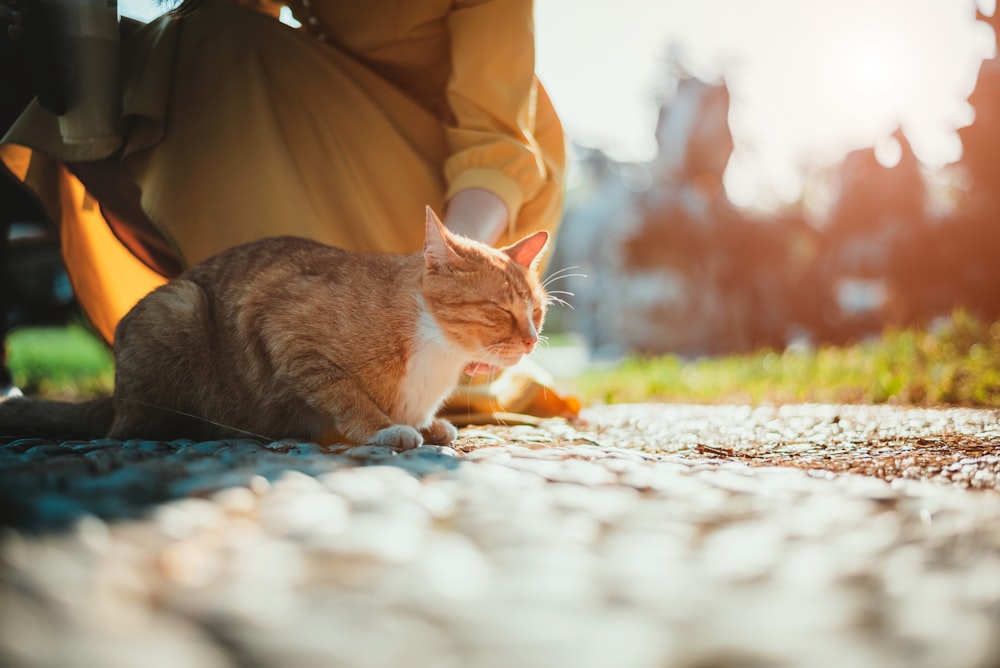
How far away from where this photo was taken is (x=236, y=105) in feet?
8.90

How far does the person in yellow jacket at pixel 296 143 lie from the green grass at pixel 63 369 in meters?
0.94

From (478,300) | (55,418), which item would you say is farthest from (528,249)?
(55,418)

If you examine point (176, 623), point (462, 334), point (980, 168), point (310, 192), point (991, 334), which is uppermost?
point (980, 168)

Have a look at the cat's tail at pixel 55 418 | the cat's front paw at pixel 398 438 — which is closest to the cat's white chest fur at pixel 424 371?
the cat's front paw at pixel 398 438

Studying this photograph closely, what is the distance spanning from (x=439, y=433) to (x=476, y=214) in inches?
35.1

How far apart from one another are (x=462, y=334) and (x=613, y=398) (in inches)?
92.3

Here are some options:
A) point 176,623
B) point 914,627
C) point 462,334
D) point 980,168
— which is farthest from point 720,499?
point 980,168

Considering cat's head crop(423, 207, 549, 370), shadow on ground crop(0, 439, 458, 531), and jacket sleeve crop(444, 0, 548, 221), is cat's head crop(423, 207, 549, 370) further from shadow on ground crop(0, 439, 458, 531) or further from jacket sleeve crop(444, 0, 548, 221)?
jacket sleeve crop(444, 0, 548, 221)

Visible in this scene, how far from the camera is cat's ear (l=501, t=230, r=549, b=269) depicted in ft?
7.61

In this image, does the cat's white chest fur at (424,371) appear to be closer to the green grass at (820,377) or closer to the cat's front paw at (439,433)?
the cat's front paw at (439,433)

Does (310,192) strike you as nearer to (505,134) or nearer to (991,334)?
(505,134)

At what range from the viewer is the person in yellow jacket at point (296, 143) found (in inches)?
103

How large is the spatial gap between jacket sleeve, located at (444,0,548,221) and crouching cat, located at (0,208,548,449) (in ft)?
2.00

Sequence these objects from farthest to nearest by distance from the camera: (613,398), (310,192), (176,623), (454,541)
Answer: (613,398), (310,192), (454,541), (176,623)
